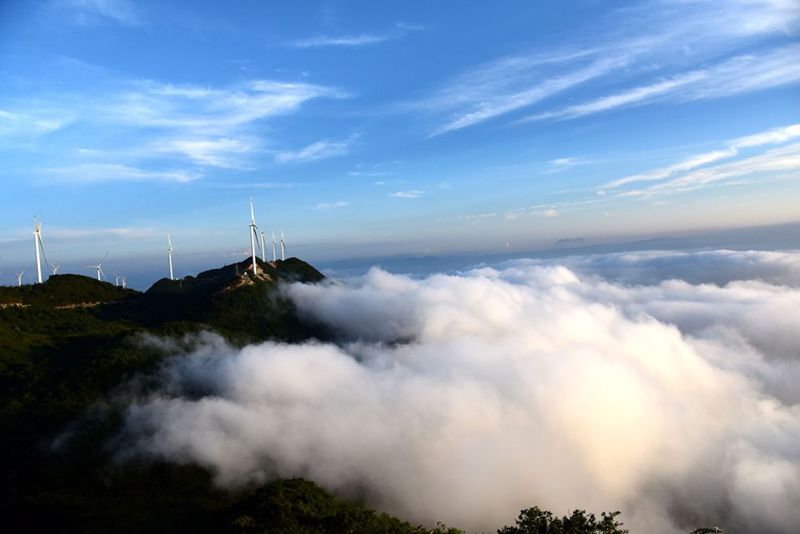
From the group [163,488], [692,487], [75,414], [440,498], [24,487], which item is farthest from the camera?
[692,487]

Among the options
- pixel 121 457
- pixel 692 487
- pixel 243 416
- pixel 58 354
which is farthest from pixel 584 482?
pixel 58 354

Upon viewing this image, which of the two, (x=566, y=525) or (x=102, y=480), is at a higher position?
(x=566, y=525)

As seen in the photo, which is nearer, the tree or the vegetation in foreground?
the tree

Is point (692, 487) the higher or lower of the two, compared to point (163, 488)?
lower

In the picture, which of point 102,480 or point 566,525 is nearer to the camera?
point 566,525

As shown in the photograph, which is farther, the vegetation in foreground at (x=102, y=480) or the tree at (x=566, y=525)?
the vegetation in foreground at (x=102, y=480)

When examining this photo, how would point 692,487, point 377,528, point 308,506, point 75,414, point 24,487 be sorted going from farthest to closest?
point 692,487, point 75,414, point 24,487, point 308,506, point 377,528

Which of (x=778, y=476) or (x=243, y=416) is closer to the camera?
(x=243, y=416)

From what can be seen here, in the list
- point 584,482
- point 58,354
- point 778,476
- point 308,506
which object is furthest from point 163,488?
point 778,476

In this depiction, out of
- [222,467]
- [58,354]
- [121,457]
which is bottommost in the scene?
[222,467]

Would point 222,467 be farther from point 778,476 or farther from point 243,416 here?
point 778,476
